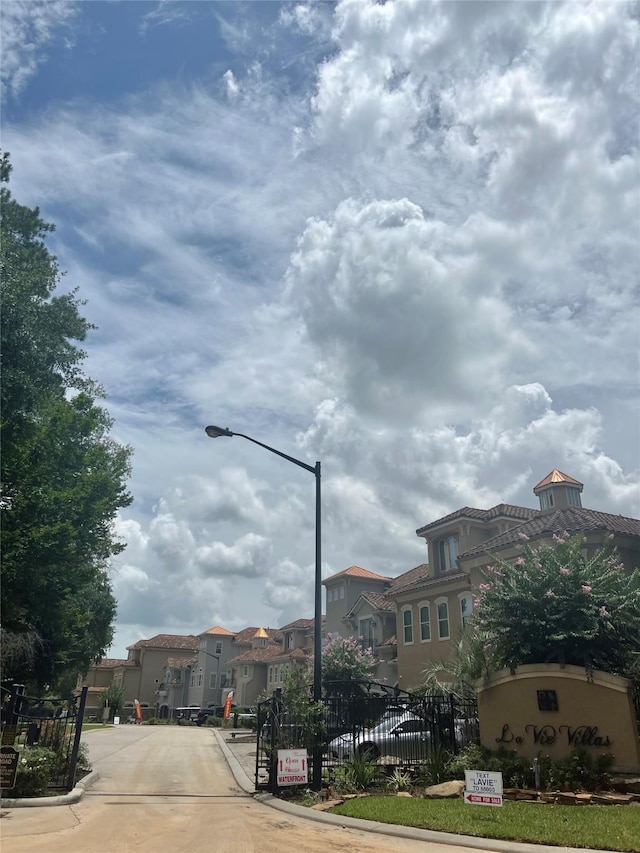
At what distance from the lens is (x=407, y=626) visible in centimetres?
3459

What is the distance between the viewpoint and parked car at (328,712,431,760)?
16062mm

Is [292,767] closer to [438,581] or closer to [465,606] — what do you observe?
[465,606]

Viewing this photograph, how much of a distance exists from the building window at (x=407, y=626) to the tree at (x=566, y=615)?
17900 millimetres

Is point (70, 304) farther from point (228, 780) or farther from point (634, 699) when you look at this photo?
point (634, 699)

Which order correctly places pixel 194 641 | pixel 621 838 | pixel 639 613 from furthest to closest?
pixel 194 641 → pixel 639 613 → pixel 621 838

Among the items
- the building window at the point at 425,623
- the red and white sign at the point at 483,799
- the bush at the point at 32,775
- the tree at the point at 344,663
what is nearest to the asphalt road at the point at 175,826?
the bush at the point at 32,775

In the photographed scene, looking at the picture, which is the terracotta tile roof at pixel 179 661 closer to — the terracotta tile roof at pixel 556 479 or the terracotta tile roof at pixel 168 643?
the terracotta tile roof at pixel 168 643

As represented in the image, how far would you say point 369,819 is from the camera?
11.2 metres

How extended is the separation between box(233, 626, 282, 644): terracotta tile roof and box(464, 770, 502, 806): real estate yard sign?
72.5m

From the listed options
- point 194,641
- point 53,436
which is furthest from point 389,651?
point 194,641

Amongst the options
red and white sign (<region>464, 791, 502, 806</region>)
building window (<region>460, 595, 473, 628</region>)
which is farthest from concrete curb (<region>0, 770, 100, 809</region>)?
building window (<region>460, 595, 473, 628</region>)

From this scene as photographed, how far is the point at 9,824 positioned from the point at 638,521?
86.9 ft

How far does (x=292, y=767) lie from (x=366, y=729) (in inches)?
154

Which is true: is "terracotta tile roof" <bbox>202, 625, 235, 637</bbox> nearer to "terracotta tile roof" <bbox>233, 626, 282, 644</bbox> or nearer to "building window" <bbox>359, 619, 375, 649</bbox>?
"terracotta tile roof" <bbox>233, 626, 282, 644</bbox>
